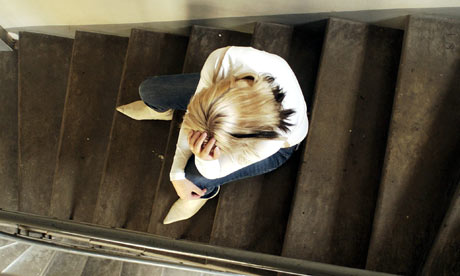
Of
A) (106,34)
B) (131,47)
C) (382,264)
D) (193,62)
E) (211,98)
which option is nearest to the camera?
Answer: (211,98)

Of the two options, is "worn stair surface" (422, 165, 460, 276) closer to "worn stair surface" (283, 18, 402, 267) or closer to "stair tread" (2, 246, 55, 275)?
"worn stair surface" (283, 18, 402, 267)

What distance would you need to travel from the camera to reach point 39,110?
2.77 m

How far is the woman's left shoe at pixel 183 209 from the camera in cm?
207

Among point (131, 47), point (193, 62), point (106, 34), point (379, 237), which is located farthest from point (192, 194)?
point (106, 34)

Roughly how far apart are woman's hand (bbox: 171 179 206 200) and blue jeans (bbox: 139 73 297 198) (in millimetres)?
26

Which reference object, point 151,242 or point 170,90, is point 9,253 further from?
point 151,242

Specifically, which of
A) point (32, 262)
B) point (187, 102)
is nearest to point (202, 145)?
point (187, 102)

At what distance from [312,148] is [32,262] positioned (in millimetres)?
2585

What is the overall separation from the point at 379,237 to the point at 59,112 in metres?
2.42

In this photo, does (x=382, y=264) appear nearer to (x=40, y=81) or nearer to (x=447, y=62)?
(x=447, y=62)

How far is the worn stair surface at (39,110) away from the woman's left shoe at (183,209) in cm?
125

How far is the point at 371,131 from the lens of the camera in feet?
6.40

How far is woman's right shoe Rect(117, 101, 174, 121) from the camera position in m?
2.15

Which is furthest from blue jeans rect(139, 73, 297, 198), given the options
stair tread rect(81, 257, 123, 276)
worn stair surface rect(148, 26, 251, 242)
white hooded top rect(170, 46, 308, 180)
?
stair tread rect(81, 257, 123, 276)
